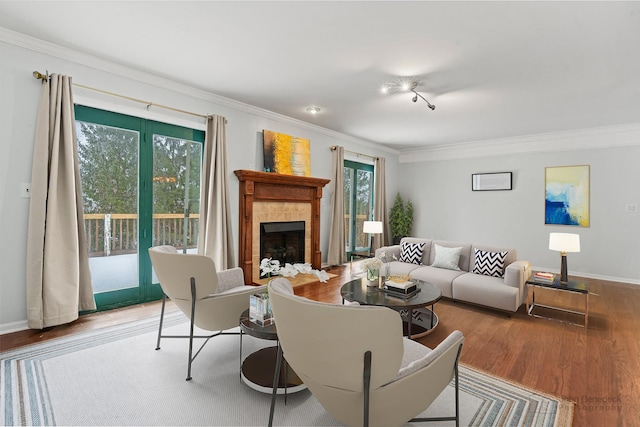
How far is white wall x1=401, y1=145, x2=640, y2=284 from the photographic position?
5305mm

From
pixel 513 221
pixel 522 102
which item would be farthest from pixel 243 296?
Answer: pixel 513 221

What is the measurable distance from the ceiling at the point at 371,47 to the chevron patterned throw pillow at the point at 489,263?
200cm

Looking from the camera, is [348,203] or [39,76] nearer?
[39,76]

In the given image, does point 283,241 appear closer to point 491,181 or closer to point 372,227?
point 372,227

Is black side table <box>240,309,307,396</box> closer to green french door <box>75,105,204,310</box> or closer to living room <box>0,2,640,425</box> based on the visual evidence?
living room <box>0,2,640,425</box>

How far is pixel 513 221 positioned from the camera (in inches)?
251

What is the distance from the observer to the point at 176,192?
13.2 feet

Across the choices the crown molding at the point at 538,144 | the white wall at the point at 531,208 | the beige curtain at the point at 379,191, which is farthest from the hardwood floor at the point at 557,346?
the beige curtain at the point at 379,191

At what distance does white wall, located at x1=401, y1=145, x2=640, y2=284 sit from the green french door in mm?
5411

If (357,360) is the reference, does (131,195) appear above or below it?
above

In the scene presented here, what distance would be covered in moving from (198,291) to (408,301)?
5.86 feet

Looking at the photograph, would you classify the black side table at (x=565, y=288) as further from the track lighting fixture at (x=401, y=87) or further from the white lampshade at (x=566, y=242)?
the track lighting fixture at (x=401, y=87)

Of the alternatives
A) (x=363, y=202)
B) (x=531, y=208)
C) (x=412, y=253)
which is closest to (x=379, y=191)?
(x=363, y=202)

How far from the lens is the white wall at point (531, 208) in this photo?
17.4ft
